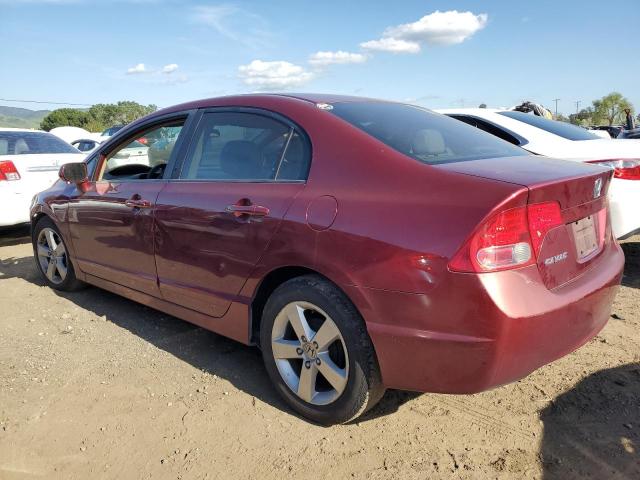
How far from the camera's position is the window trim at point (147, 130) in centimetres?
339

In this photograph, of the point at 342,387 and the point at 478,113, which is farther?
the point at 478,113

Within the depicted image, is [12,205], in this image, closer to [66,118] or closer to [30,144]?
[30,144]

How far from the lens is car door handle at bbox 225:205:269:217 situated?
8.70 feet

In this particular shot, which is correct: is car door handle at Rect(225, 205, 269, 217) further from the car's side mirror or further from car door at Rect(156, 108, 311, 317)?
the car's side mirror

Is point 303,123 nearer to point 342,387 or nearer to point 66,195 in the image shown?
point 342,387

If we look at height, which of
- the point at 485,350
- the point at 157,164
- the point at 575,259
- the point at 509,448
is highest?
the point at 157,164

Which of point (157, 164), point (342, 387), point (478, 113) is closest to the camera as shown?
point (342, 387)

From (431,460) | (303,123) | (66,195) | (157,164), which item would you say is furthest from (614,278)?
(66,195)

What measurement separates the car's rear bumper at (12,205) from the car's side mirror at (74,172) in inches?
113

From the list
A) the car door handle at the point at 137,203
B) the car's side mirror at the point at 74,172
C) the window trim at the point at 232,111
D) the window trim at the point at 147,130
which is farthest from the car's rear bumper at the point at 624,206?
the car's side mirror at the point at 74,172

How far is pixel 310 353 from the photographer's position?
255 centimetres

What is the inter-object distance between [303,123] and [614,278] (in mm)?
1701

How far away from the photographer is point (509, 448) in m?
2.38

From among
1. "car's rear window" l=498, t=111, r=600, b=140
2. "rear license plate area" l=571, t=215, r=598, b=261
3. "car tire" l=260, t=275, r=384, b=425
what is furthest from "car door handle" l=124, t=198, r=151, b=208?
"car's rear window" l=498, t=111, r=600, b=140
